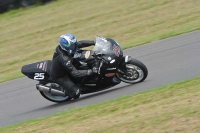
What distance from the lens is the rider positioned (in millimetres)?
9312

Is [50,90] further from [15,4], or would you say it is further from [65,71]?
[15,4]

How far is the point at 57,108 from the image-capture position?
9.52 meters

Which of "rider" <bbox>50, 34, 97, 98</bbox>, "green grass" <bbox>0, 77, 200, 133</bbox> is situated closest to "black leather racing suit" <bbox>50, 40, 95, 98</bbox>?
"rider" <bbox>50, 34, 97, 98</bbox>

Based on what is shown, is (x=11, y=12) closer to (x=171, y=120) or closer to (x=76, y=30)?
(x=76, y=30)

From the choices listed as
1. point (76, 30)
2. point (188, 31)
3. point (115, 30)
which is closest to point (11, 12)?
point (76, 30)

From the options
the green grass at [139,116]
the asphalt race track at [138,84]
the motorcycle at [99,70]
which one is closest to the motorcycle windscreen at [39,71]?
the motorcycle at [99,70]

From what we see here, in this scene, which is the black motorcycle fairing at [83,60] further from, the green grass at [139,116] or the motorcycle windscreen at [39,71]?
the green grass at [139,116]

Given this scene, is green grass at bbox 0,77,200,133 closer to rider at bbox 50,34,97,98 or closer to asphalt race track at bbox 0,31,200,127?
asphalt race track at bbox 0,31,200,127

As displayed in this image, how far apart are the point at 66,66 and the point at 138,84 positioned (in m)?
1.47

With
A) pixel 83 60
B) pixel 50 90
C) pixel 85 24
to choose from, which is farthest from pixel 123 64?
pixel 85 24

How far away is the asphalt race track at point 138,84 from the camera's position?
9.36 meters

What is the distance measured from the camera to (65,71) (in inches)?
383

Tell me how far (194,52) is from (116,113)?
4.28 m

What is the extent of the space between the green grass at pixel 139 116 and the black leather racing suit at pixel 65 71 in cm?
107
